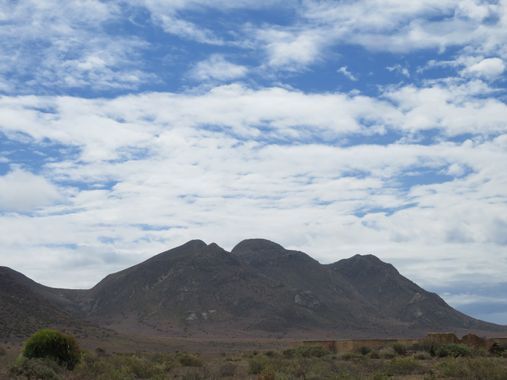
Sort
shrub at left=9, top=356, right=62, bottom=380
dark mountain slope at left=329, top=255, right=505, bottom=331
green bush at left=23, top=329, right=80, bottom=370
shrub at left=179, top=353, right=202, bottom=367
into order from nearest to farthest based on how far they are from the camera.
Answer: shrub at left=9, top=356, right=62, bottom=380 → green bush at left=23, top=329, right=80, bottom=370 → shrub at left=179, top=353, right=202, bottom=367 → dark mountain slope at left=329, top=255, right=505, bottom=331

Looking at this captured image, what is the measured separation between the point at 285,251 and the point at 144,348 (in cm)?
10284

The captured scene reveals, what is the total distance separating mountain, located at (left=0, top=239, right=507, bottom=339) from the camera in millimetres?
114125

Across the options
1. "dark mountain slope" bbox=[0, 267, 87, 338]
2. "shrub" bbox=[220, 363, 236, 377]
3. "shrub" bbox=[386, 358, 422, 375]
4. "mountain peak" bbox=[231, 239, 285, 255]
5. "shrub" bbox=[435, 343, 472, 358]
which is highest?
"mountain peak" bbox=[231, 239, 285, 255]

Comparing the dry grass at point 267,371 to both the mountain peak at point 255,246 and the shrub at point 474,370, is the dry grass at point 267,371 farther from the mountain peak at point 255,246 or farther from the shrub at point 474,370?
the mountain peak at point 255,246

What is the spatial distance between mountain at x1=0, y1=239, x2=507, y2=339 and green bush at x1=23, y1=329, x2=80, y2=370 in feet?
204

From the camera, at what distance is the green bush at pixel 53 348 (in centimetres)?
2883

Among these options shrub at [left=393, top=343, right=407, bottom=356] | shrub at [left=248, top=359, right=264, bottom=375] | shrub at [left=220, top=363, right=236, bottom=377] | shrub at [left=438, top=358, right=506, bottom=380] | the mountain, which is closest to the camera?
shrub at [left=438, top=358, right=506, bottom=380]

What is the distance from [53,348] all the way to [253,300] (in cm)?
9778

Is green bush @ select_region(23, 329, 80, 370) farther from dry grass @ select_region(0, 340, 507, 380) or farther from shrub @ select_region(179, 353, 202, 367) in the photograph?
shrub @ select_region(179, 353, 202, 367)

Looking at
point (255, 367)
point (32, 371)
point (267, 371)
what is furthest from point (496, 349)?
point (32, 371)

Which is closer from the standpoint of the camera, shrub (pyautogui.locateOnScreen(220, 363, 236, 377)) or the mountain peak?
shrub (pyautogui.locateOnScreen(220, 363, 236, 377))

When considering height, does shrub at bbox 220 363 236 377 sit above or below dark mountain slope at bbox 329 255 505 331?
below

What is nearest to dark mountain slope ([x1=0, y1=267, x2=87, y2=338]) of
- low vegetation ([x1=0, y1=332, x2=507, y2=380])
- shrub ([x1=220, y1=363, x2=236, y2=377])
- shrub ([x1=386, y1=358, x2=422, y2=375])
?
low vegetation ([x1=0, y1=332, x2=507, y2=380])

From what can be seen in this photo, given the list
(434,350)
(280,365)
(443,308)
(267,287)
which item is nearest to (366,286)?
(443,308)
